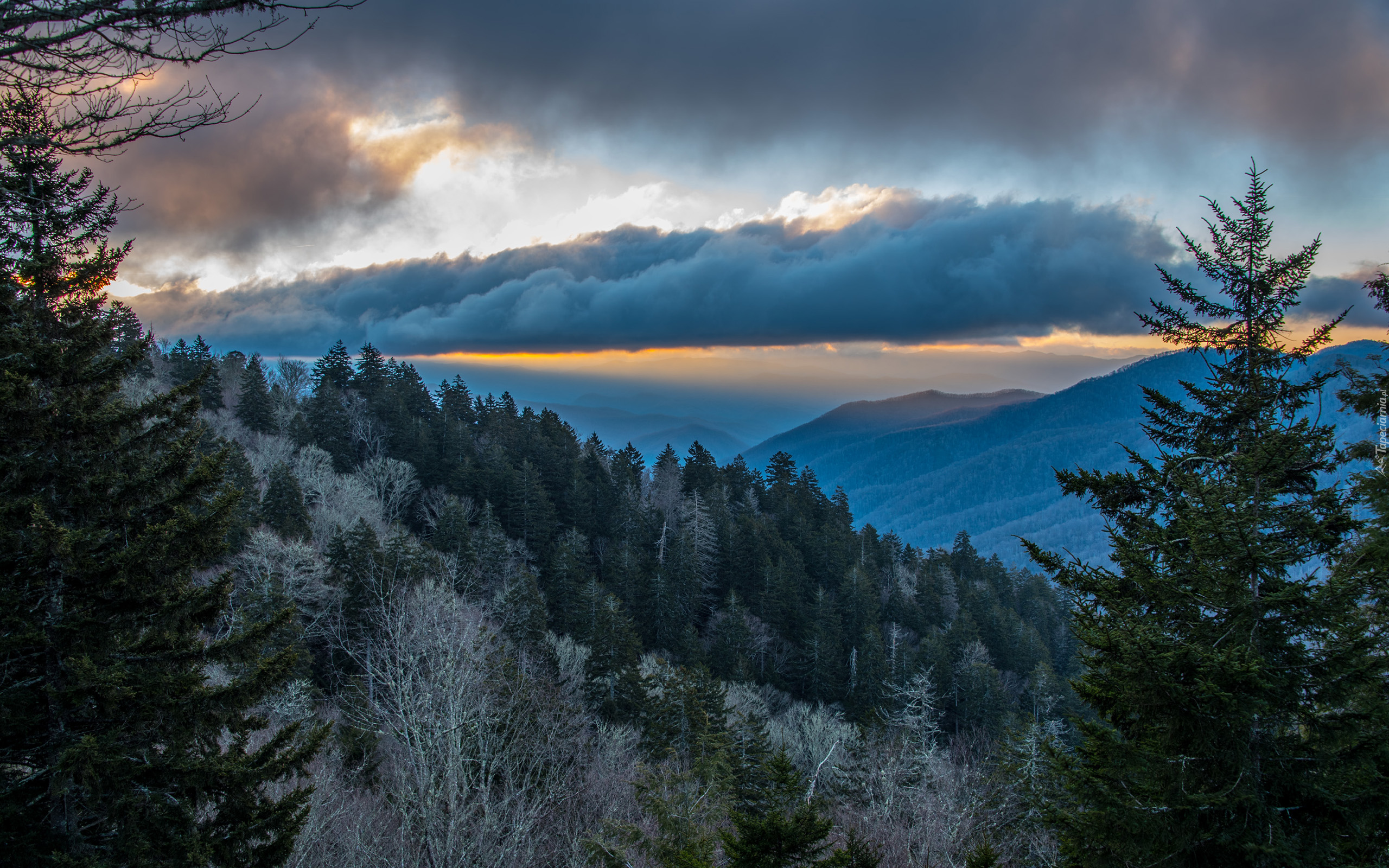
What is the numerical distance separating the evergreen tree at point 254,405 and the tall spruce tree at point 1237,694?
4934 cm

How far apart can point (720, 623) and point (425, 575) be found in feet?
65.8

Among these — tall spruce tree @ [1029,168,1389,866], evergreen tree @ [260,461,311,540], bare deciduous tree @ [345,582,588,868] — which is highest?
tall spruce tree @ [1029,168,1389,866]

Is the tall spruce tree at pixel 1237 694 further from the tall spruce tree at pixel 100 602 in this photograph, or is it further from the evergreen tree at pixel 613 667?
the evergreen tree at pixel 613 667

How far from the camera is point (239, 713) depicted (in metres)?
6.18

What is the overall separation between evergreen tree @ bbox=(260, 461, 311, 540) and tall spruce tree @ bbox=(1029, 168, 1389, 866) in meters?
29.3

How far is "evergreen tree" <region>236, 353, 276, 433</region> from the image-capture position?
42.2 metres

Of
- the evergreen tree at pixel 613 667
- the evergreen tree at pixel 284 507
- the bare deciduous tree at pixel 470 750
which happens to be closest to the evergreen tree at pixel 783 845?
the bare deciduous tree at pixel 470 750

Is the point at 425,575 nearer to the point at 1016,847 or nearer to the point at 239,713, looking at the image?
the point at 239,713

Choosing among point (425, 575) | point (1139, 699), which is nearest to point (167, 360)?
point (425, 575)

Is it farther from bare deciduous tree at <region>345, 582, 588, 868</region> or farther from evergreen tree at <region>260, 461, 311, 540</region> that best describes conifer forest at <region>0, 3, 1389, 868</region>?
evergreen tree at <region>260, 461, 311, 540</region>

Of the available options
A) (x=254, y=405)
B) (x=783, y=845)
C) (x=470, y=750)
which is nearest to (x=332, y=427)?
(x=254, y=405)

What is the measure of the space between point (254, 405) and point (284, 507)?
20.1m

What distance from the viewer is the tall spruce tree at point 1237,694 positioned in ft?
17.4

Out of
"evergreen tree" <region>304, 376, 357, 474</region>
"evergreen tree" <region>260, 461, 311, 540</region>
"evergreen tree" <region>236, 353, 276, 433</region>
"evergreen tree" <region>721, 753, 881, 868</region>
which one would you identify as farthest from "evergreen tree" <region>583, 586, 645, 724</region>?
"evergreen tree" <region>236, 353, 276, 433</region>
